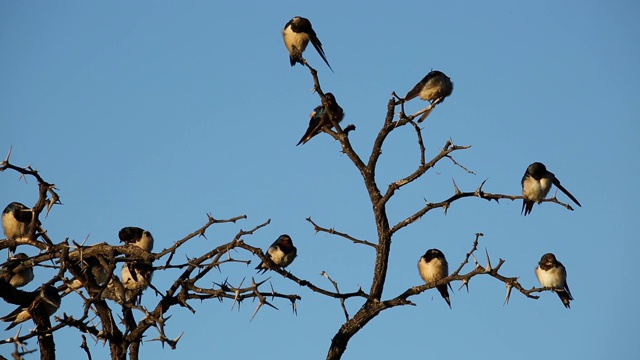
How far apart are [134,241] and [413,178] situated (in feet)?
21.5

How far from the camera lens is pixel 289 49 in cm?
1302

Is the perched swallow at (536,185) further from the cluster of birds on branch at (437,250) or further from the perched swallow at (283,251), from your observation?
the perched swallow at (283,251)

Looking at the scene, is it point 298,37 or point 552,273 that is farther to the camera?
point 298,37

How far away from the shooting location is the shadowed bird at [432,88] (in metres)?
12.1

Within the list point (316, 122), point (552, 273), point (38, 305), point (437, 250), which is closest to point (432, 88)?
point (316, 122)

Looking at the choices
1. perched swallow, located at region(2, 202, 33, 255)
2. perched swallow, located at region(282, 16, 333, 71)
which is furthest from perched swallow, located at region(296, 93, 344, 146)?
perched swallow, located at region(2, 202, 33, 255)

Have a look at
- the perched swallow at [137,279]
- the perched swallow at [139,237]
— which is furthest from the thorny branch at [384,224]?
the perched swallow at [139,237]

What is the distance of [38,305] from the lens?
8703 millimetres

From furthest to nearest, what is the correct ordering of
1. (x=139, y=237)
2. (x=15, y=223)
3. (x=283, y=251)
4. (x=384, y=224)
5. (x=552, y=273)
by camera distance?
1. (x=139, y=237)
2. (x=283, y=251)
3. (x=15, y=223)
4. (x=552, y=273)
5. (x=384, y=224)

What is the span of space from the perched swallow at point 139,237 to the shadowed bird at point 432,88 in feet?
13.6

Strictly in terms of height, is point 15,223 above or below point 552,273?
above

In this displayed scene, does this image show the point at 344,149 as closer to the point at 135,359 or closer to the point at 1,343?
the point at 135,359

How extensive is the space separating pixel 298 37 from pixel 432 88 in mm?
1742

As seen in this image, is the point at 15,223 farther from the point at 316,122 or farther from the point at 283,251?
the point at 316,122
